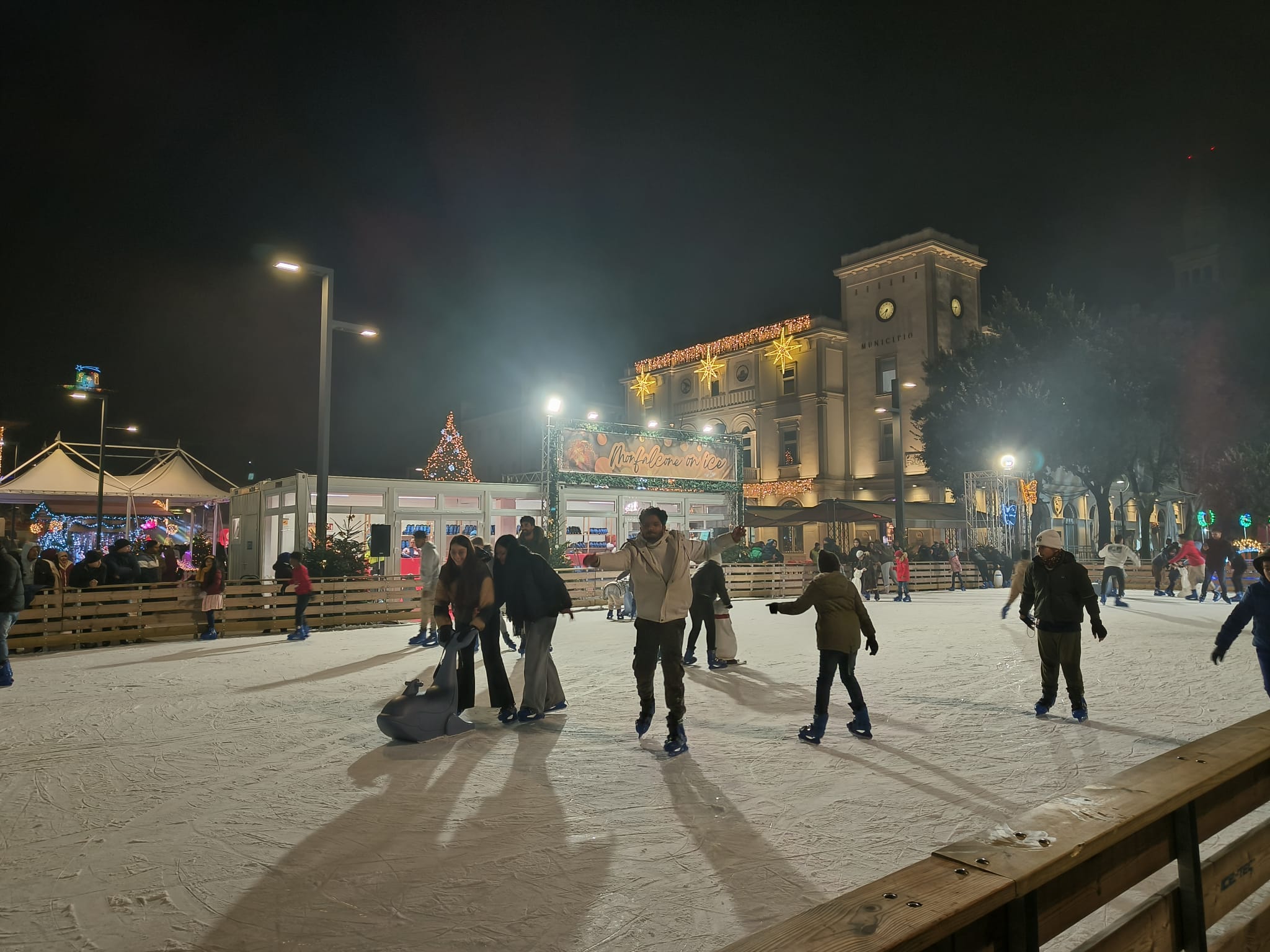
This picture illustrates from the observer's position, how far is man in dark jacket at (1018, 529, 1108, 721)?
7016 millimetres

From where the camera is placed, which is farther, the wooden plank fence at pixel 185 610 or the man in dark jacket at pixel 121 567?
the man in dark jacket at pixel 121 567

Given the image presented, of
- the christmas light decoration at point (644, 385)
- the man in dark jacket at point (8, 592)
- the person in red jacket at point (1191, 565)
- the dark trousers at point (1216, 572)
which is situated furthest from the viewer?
the christmas light decoration at point (644, 385)

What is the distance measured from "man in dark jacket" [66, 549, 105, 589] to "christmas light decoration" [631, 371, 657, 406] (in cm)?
3882

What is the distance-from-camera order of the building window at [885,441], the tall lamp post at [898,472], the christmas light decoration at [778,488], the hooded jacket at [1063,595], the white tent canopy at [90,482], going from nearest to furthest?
the hooded jacket at [1063,595]
the tall lamp post at [898,472]
the white tent canopy at [90,482]
the building window at [885,441]
the christmas light decoration at [778,488]

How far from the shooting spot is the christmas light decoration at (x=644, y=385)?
50375 millimetres

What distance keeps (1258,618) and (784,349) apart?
126ft

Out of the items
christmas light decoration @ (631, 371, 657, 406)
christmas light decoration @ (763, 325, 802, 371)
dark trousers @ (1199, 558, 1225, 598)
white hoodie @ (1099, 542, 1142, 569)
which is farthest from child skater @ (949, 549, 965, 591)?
christmas light decoration @ (631, 371, 657, 406)

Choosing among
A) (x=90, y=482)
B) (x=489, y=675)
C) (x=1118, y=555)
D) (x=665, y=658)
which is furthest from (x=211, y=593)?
(x=1118, y=555)

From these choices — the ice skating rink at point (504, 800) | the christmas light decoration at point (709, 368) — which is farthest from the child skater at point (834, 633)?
the christmas light decoration at point (709, 368)

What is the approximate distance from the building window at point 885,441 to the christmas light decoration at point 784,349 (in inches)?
237

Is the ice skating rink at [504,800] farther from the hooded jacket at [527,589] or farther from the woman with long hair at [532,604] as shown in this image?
the hooded jacket at [527,589]

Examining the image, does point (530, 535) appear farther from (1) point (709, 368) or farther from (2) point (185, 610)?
(1) point (709, 368)

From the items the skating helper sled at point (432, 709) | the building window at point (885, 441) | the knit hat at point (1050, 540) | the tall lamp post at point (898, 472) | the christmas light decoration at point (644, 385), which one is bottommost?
the skating helper sled at point (432, 709)

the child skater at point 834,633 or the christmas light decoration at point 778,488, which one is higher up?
the christmas light decoration at point 778,488
